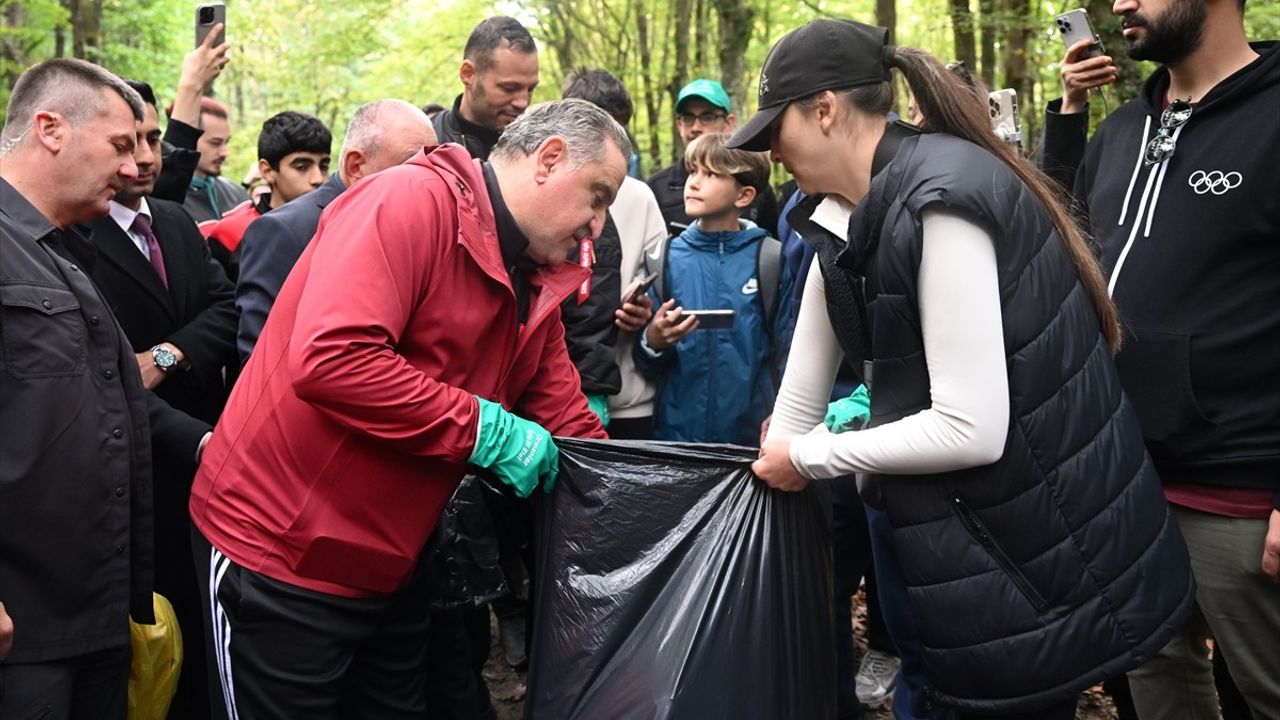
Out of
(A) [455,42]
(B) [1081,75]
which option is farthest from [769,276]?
(A) [455,42]

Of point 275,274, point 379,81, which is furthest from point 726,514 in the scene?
point 379,81

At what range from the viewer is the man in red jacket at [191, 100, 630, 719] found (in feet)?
7.04

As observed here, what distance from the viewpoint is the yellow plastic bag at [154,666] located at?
2.70 metres

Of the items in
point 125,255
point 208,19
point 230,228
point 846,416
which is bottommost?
point 846,416

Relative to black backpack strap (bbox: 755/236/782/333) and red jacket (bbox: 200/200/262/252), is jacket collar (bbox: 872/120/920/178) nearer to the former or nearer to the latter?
black backpack strap (bbox: 755/236/782/333)

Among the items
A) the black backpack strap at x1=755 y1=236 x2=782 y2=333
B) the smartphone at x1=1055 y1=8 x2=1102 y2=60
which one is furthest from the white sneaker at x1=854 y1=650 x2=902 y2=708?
the smartphone at x1=1055 y1=8 x2=1102 y2=60

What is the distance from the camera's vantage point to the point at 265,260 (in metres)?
3.24

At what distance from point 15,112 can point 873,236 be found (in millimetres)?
2034

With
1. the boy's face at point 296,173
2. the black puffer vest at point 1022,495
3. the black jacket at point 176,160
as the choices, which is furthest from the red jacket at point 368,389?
the boy's face at point 296,173

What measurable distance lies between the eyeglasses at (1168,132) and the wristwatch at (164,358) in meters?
2.96

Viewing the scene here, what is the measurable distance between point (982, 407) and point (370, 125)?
2.55m

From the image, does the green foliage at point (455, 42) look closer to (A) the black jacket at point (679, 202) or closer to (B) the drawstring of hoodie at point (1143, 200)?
(A) the black jacket at point (679, 202)

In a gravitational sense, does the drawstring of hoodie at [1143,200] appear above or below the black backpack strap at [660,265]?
above

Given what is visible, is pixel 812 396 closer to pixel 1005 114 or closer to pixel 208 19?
pixel 1005 114
